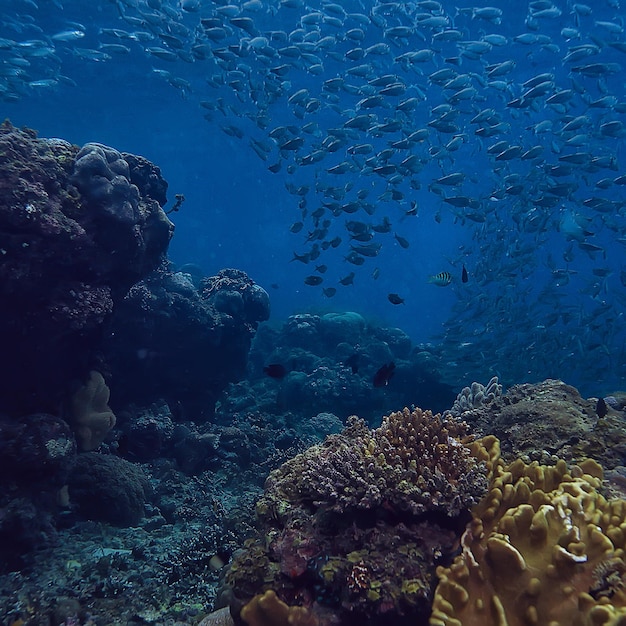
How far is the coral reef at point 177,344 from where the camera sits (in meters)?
10.6

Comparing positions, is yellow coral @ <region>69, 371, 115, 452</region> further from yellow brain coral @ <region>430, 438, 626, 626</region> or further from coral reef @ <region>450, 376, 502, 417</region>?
yellow brain coral @ <region>430, 438, 626, 626</region>

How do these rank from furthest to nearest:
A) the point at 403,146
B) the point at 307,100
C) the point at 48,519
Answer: the point at 307,100, the point at 403,146, the point at 48,519

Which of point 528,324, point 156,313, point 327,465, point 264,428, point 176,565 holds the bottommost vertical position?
point 176,565

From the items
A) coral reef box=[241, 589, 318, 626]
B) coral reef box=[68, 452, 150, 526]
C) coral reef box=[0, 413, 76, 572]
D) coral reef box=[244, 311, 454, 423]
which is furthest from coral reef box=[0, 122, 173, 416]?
coral reef box=[244, 311, 454, 423]

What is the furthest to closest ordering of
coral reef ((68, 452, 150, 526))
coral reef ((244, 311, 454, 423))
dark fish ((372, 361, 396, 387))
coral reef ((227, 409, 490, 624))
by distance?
coral reef ((244, 311, 454, 423)), dark fish ((372, 361, 396, 387)), coral reef ((68, 452, 150, 526)), coral reef ((227, 409, 490, 624))

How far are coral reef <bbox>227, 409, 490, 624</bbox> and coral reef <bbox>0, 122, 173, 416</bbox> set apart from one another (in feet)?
15.7

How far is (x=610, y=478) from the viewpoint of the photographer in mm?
4051

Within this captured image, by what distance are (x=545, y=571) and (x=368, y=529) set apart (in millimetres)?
1158

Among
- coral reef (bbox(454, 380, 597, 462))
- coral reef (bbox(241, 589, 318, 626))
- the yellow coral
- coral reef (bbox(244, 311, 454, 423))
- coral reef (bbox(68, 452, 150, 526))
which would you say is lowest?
coral reef (bbox(241, 589, 318, 626))

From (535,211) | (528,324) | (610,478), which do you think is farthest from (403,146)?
(610,478)

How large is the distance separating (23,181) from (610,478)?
25.7ft

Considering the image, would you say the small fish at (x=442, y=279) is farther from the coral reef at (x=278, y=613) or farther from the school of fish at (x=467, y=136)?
the coral reef at (x=278, y=613)

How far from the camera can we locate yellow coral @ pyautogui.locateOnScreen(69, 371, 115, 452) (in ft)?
25.5

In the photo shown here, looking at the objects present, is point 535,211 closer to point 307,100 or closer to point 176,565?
point 307,100
